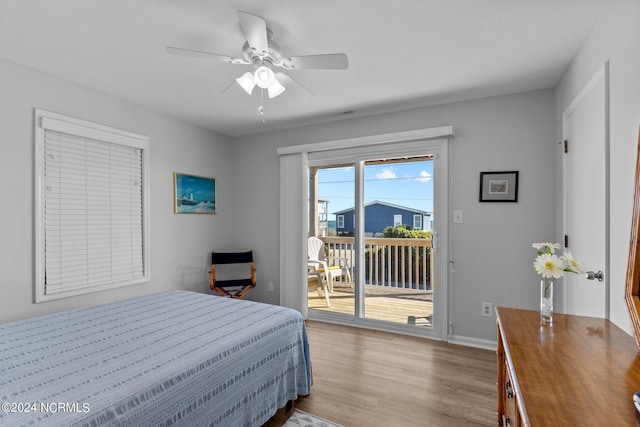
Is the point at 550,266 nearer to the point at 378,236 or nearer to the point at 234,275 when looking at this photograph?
the point at 378,236

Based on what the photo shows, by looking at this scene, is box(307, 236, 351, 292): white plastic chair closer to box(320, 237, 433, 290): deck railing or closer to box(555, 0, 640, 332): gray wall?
box(320, 237, 433, 290): deck railing

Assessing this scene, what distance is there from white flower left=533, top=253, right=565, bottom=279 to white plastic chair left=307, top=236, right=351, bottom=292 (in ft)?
8.61

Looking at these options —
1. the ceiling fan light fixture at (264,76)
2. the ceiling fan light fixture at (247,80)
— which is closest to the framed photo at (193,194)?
the ceiling fan light fixture at (247,80)

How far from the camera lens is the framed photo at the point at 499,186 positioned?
3055 millimetres

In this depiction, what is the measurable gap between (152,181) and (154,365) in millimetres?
2572

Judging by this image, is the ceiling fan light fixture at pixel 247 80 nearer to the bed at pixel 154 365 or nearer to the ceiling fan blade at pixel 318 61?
the ceiling fan blade at pixel 318 61

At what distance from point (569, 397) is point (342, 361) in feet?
7.19

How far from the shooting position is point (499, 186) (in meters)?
A: 3.11

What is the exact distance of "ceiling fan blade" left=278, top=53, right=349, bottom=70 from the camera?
6.35 feet

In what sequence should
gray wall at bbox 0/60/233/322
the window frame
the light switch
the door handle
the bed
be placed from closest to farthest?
1. the bed
2. the door handle
3. gray wall at bbox 0/60/233/322
4. the light switch
5. the window frame

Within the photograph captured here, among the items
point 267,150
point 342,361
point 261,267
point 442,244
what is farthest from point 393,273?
point 267,150

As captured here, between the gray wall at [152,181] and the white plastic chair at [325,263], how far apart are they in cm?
126

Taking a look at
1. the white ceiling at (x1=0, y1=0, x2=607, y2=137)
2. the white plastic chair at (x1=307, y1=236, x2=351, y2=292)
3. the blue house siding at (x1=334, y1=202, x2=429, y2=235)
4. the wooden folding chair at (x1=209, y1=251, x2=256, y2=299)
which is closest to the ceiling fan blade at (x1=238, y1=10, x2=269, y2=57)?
the white ceiling at (x1=0, y1=0, x2=607, y2=137)

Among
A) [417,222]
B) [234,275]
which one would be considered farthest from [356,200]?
[234,275]
